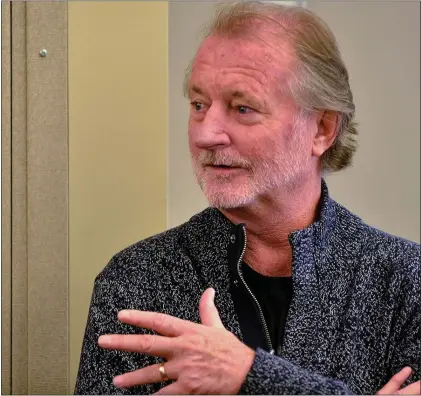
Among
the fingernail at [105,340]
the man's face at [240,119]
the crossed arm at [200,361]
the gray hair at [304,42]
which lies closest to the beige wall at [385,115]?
the gray hair at [304,42]

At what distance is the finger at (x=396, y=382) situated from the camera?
95 cm

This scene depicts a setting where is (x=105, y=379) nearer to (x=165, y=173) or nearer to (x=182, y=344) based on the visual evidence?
(x=182, y=344)

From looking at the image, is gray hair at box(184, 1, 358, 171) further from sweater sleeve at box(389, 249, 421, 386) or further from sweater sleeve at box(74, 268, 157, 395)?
sweater sleeve at box(74, 268, 157, 395)

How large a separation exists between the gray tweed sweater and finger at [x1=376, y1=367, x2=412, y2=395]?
1.6 inches

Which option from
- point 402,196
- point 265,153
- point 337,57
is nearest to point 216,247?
point 265,153

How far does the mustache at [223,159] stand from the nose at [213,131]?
0.4 inches

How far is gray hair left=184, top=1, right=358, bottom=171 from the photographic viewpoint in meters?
1.07

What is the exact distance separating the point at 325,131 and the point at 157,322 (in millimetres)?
526

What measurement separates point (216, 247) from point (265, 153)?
0.19m

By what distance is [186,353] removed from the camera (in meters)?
0.83

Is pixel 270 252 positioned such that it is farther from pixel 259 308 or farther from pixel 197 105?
pixel 197 105

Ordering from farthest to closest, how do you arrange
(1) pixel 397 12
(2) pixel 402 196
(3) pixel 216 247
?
(2) pixel 402 196, (1) pixel 397 12, (3) pixel 216 247

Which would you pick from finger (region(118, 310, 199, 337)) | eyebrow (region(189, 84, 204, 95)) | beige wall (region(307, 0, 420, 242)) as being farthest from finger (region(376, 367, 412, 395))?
beige wall (region(307, 0, 420, 242))

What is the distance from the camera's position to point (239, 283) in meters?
1.06
